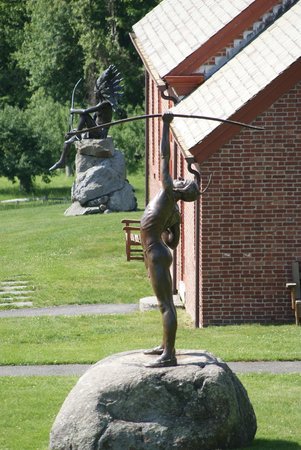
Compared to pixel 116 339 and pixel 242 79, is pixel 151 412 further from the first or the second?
pixel 242 79

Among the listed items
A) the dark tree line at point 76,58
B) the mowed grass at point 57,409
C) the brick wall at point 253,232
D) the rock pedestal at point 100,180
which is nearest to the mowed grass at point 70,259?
the rock pedestal at point 100,180

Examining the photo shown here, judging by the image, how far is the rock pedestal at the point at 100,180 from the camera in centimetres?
4112

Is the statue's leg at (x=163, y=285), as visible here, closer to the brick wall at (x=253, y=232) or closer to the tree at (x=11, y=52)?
the brick wall at (x=253, y=232)

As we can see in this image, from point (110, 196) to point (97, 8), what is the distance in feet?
77.1

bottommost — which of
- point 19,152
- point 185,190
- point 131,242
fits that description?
point 131,242

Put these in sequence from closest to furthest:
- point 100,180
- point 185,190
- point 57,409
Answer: point 185,190, point 57,409, point 100,180

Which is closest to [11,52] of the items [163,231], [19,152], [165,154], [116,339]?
[19,152]

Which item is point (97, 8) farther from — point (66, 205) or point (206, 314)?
point (206, 314)

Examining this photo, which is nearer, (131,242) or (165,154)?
(165,154)

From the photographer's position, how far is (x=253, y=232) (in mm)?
24375

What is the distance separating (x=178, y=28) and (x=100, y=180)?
34.6ft

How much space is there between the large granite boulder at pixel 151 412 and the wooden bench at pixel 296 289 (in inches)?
342

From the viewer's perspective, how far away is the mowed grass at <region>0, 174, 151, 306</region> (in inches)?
1160

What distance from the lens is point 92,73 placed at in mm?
64188
